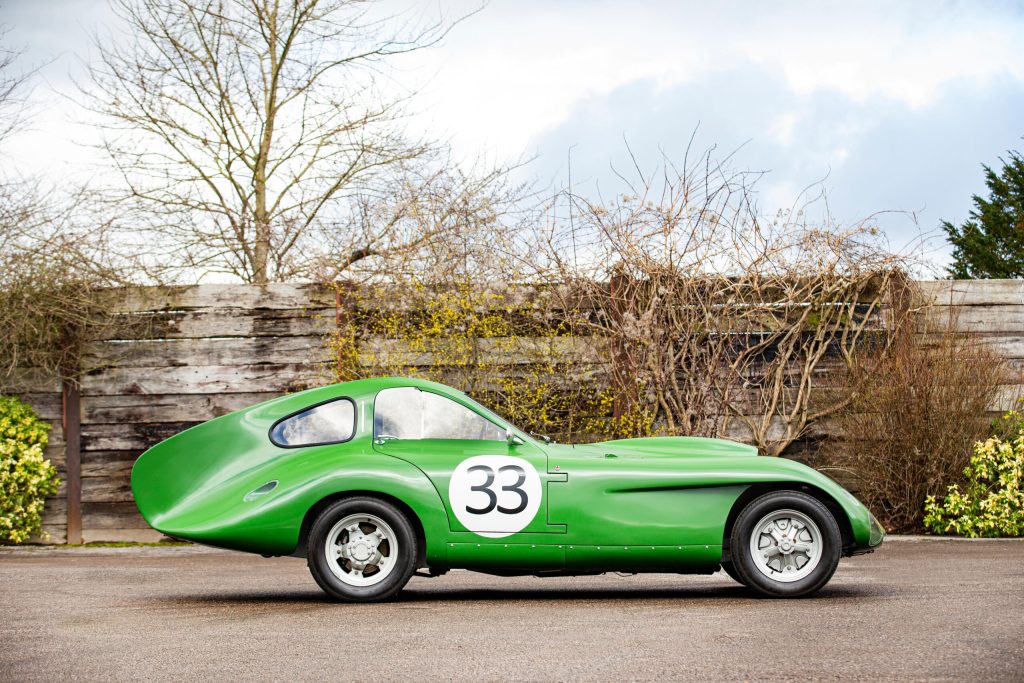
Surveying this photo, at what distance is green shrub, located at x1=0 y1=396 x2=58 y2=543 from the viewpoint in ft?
36.0

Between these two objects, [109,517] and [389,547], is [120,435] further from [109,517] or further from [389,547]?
[389,547]

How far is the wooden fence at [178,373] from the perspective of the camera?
1131cm

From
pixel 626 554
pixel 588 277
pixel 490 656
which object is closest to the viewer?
pixel 490 656

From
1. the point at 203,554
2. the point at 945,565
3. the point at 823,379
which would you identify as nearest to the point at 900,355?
the point at 823,379

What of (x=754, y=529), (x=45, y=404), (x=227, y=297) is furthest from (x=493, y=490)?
(x=45, y=404)

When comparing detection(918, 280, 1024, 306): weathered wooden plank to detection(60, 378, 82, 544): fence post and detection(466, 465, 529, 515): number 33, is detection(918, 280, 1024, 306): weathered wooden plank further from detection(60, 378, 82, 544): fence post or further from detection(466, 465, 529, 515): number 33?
detection(60, 378, 82, 544): fence post

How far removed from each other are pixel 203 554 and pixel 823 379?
6242 mm

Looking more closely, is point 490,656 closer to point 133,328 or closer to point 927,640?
point 927,640

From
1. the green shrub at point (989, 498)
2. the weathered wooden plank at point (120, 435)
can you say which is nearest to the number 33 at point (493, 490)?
the green shrub at point (989, 498)

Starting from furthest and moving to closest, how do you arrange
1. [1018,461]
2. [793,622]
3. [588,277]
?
[588,277] < [1018,461] < [793,622]

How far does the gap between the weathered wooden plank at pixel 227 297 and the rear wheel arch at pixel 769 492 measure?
5.62 m

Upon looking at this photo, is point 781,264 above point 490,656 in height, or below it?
above

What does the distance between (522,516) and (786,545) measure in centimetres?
161

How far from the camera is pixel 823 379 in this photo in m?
11.2
